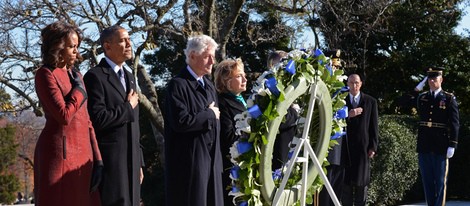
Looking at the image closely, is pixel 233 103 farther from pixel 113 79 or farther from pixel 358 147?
pixel 358 147

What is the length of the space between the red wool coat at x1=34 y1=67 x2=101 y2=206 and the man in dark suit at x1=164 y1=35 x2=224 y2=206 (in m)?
0.87

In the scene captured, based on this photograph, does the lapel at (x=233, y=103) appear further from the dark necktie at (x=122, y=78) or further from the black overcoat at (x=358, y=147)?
the black overcoat at (x=358, y=147)

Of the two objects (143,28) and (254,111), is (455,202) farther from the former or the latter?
(254,111)

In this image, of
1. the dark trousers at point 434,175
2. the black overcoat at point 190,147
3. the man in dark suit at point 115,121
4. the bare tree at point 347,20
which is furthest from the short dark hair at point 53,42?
the bare tree at point 347,20

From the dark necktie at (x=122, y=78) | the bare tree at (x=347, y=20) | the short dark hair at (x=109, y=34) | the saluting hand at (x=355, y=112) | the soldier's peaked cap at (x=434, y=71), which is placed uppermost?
the bare tree at (x=347, y=20)

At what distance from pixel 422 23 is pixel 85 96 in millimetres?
15302

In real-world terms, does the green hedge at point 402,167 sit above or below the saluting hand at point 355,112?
below

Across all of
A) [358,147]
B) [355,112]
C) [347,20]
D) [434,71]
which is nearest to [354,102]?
[355,112]

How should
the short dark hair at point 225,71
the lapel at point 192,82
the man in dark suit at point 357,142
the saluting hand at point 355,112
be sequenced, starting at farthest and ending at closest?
the man in dark suit at point 357,142 → the saluting hand at point 355,112 → the short dark hair at point 225,71 → the lapel at point 192,82

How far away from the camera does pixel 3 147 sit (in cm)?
3925

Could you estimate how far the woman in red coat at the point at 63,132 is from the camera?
14.7ft

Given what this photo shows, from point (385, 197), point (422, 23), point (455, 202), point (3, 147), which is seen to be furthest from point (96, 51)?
point (3, 147)

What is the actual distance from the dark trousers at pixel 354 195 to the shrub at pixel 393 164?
2.84m

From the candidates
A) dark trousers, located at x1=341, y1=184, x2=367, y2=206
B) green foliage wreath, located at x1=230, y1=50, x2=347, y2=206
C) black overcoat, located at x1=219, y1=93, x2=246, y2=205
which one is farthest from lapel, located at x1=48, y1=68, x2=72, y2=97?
dark trousers, located at x1=341, y1=184, x2=367, y2=206
